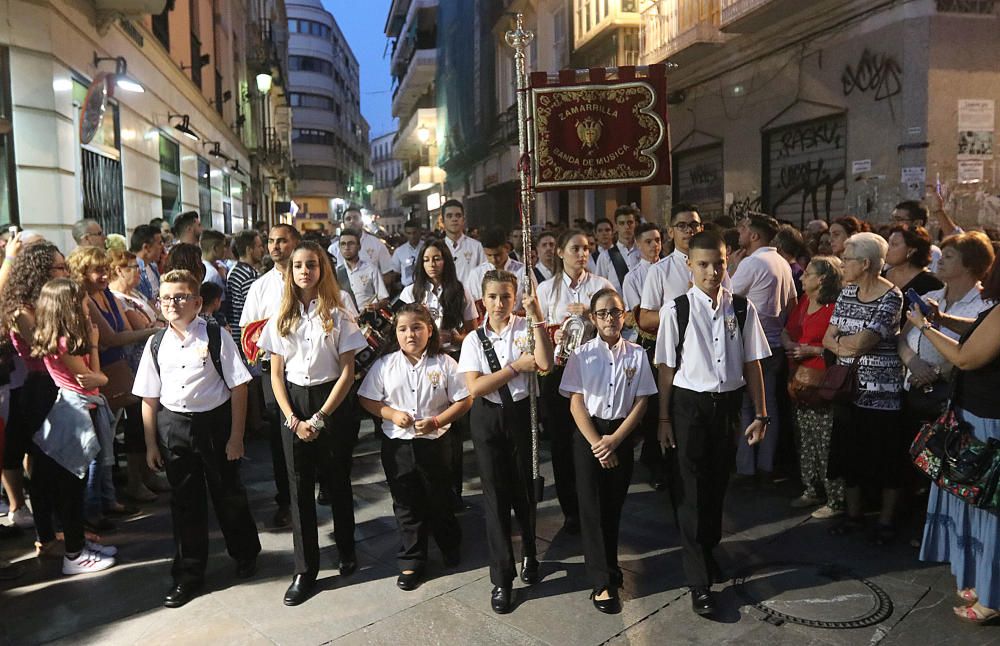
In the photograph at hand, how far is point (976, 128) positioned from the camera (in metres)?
8.94

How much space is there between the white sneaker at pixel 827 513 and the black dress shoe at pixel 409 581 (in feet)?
9.24

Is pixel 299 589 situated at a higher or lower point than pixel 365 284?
lower

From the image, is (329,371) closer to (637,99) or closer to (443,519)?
(443,519)

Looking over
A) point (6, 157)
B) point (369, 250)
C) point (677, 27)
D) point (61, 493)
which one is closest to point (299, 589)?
point (61, 493)

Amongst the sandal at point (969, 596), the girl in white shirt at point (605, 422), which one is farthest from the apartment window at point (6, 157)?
the sandal at point (969, 596)

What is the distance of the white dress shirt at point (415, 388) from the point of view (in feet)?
14.4

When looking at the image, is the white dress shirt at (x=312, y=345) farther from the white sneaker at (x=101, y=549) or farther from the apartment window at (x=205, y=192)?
the apartment window at (x=205, y=192)

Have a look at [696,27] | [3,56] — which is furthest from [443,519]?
[696,27]

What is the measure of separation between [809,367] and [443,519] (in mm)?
2730

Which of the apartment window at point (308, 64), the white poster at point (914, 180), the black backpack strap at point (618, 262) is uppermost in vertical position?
the apartment window at point (308, 64)

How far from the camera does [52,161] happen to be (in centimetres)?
853

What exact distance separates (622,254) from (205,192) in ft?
49.4

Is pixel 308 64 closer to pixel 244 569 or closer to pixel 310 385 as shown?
pixel 310 385

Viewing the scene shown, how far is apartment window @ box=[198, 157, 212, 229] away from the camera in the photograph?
1840 cm
